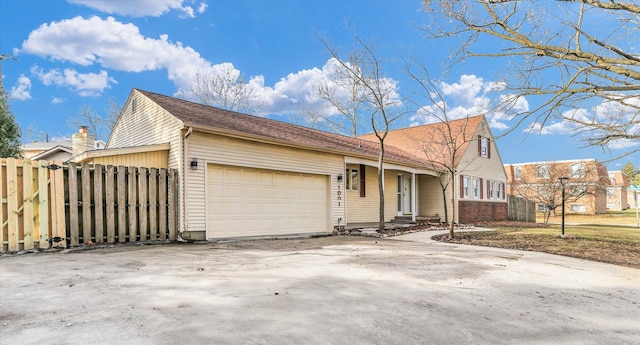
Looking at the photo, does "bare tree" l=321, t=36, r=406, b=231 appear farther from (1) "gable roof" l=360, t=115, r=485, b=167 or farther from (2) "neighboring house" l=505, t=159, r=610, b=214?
(2) "neighboring house" l=505, t=159, r=610, b=214

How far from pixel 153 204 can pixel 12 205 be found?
2713 millimetres

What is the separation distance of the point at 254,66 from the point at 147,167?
1757cm

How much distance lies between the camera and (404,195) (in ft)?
60.9

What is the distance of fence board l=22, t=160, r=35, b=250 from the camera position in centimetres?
721

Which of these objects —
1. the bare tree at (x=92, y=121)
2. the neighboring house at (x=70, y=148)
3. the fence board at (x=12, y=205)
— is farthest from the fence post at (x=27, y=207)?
the bare tree at (x=92, y=121)

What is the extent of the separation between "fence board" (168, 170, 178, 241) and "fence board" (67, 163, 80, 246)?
2.11 m

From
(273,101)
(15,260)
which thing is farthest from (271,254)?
(273,101)

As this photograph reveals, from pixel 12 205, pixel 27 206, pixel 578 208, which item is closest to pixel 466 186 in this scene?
pixel 27 206

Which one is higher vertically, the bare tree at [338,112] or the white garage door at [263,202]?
the bare tree at [338,112]

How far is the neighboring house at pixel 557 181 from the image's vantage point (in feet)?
94.8

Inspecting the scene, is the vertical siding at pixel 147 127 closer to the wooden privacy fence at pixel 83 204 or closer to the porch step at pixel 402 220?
the wooden privacy fence at pixel 83 204

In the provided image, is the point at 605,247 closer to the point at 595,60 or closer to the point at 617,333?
the point at 595,60

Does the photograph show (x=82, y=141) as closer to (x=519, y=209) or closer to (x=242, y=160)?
(x=242, y=160)

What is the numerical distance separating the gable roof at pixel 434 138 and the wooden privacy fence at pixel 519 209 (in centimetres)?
726
